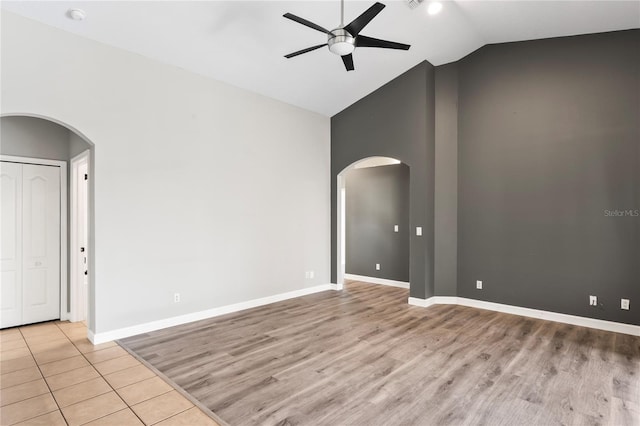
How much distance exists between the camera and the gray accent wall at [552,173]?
Result: 14.0 ft

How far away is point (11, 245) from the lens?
439 centimetres

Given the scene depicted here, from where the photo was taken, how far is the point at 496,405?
8.45ft

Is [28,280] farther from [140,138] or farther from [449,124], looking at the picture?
[449,124]

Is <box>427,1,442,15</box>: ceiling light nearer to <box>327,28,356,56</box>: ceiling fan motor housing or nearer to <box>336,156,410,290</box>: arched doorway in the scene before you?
<box>327,28,356,56</box>: ceiling fan motor housing

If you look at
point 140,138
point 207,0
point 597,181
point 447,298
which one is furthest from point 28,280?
point 597,181

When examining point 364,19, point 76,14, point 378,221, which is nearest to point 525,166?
point 378,221

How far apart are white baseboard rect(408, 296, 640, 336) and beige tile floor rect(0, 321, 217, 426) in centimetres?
402

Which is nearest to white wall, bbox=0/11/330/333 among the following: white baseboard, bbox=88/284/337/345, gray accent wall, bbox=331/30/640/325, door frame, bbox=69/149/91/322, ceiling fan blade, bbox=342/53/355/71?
white baseboard, bbox=88/284/337/345

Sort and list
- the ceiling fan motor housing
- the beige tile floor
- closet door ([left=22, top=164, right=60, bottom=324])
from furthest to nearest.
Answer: closet door ([left=22, top=164, right=60, bottom=324]) < the ceiling fan motor housing < the beige tile floor

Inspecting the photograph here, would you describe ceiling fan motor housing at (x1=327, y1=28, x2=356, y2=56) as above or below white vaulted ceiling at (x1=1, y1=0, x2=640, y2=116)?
below

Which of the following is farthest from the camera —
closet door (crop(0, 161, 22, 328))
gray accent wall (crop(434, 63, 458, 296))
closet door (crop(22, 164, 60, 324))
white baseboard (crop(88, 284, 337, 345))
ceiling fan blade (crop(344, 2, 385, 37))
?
gray accent wall (crop(434, 63, 458, 296))

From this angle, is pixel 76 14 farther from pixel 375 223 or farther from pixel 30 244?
pixel 375 223

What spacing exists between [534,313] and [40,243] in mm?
7135

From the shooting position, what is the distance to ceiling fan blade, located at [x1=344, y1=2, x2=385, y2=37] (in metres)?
2.71
